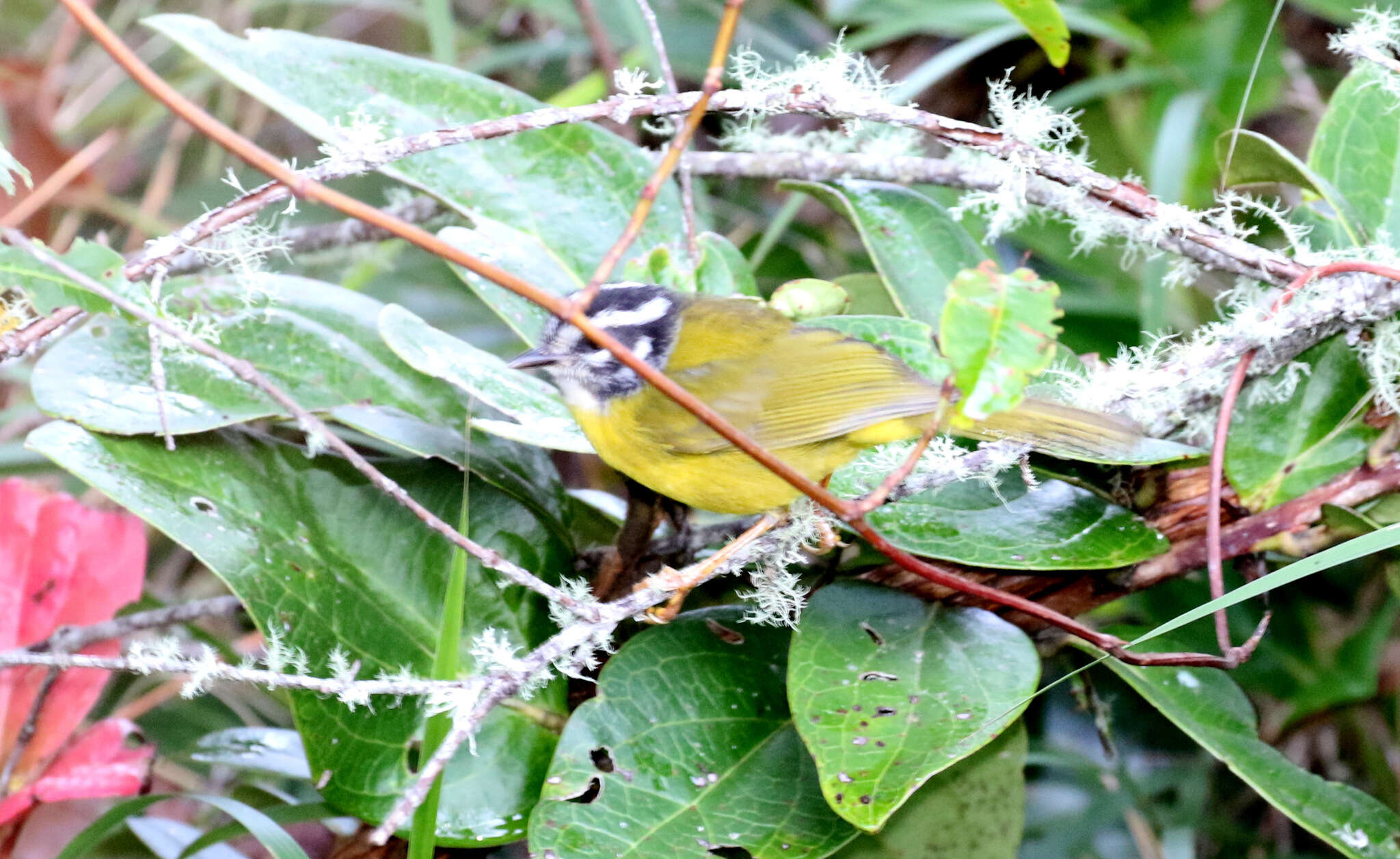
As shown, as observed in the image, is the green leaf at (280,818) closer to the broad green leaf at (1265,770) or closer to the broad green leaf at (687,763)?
the broad green leaf at (687,763)

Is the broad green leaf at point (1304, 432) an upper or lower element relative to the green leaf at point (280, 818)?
upper

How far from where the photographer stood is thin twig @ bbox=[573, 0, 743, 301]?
1115 millimetres

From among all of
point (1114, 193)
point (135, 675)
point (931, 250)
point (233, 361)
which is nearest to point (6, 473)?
point (135, 675)

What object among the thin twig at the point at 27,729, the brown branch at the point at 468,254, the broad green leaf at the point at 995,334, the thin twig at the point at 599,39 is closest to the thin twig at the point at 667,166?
the brown branch at the point at 468,254

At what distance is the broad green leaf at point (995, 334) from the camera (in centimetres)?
115

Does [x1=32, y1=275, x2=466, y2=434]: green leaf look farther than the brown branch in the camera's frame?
Yes

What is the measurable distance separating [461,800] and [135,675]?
1436mm

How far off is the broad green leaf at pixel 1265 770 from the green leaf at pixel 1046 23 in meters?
1.00

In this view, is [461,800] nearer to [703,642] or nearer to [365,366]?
[703,642]

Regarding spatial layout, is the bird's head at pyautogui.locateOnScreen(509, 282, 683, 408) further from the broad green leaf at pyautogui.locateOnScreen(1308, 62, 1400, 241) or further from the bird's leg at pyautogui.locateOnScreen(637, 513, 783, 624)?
the broad green leaf at pyautogui.locateOnScreen(1308, 62, 1400, 241)

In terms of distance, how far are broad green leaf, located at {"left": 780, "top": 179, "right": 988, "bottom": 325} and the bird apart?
142mm

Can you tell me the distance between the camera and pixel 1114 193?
1877 millimetres

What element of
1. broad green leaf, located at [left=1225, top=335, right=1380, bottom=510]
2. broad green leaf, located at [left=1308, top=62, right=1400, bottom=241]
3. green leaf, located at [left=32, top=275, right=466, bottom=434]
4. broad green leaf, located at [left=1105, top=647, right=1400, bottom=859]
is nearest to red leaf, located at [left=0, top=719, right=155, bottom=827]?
green leaf, located at [left=32, top=275, right=466, bottom=434]

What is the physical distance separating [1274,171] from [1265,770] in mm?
992
